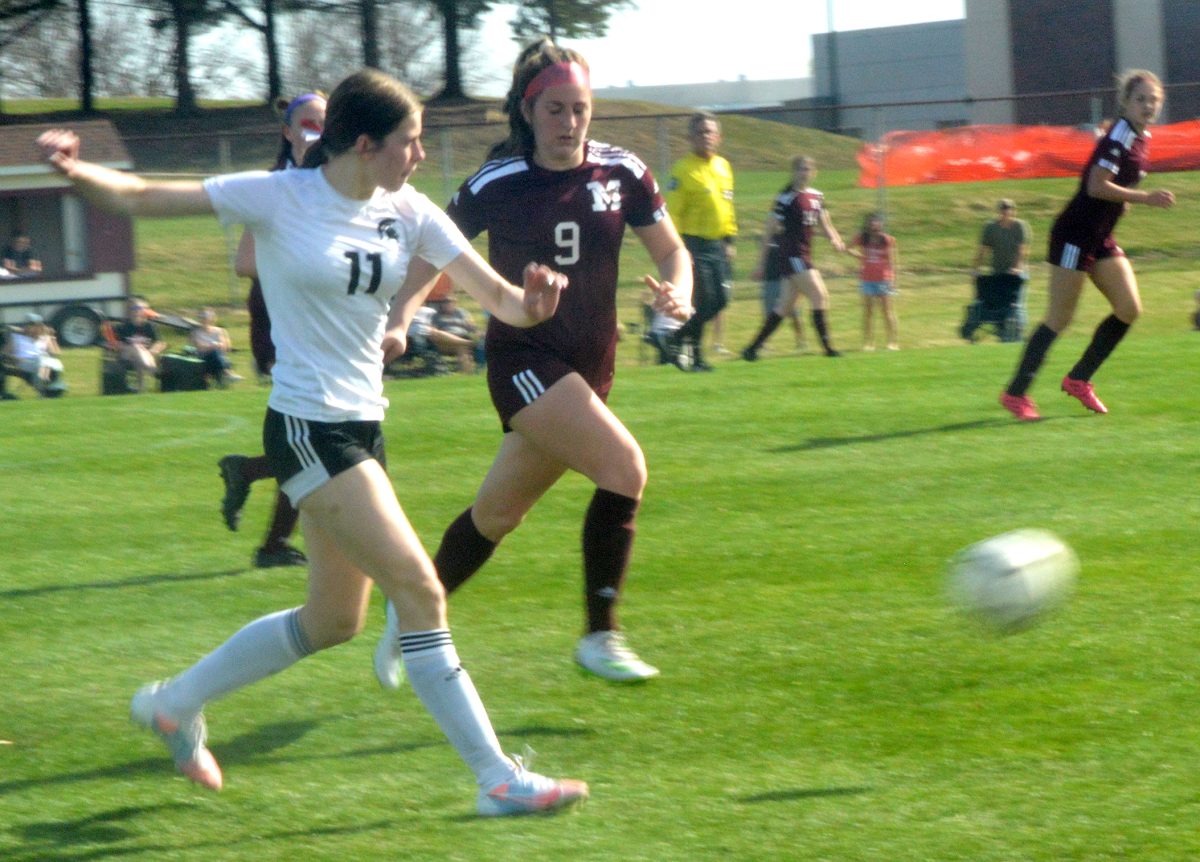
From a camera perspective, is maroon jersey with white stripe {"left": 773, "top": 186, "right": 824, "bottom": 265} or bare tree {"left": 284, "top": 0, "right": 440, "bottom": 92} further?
bare tree {"left": 284, "top": 0, "right": 440, "bottom": 92}

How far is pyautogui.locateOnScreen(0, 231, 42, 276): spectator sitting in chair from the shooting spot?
28984 millimetres

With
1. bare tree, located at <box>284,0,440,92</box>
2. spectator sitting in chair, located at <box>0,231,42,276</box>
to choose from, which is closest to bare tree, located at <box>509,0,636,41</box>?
bare tree, located at <box>284,0,440,92</box>

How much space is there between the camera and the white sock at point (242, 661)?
4336 millimetres

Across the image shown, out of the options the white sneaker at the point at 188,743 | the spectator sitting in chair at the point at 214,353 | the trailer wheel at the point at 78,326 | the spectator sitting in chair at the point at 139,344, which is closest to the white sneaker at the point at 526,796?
the white sneaker at the point at 188,743

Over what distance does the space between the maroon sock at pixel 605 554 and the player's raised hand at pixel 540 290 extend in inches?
40.4

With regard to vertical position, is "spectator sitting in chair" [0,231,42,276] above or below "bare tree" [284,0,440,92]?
below

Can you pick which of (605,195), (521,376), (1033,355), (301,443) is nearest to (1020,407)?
(1033,355)

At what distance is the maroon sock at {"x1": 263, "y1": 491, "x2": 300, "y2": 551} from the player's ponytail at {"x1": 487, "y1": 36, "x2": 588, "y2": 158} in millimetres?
2324

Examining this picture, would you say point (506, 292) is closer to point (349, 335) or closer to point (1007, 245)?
point (349, 335)

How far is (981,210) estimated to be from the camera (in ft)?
118

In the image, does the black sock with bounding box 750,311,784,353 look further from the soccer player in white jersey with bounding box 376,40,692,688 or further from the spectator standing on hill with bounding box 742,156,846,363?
the soccer player in white jersey with bounding box 376,40,692,688

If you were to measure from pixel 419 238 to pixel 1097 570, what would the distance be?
11.9 feet

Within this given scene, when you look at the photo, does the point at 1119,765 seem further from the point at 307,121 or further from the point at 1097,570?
the point at 307,121

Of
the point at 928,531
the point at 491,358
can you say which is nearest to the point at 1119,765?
the point at 491,358
